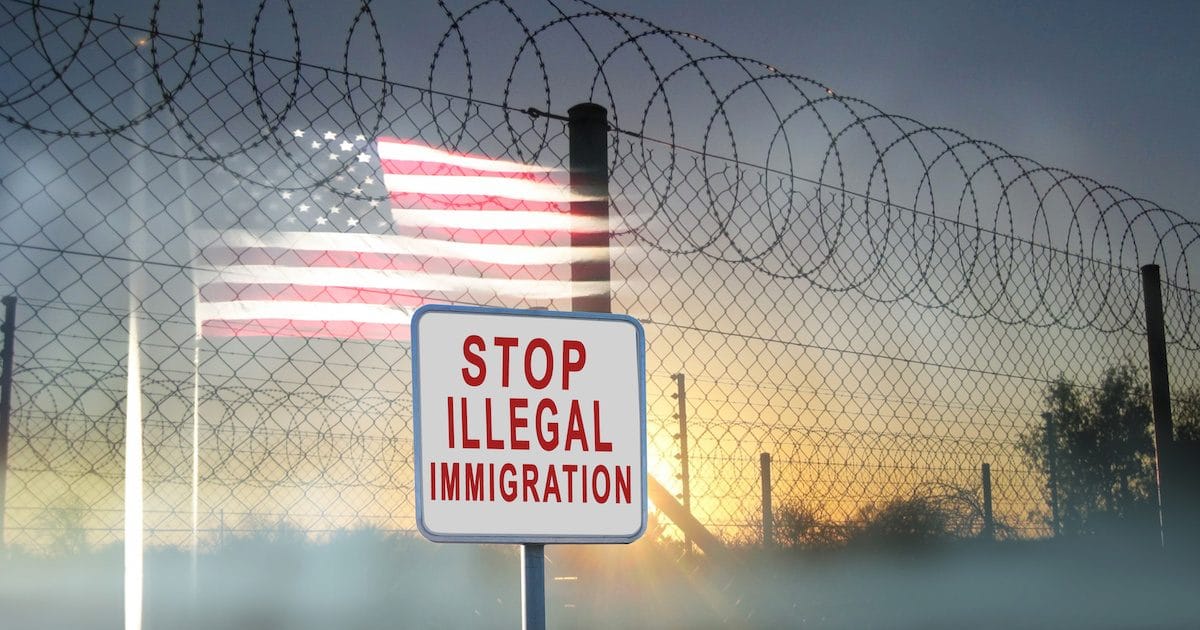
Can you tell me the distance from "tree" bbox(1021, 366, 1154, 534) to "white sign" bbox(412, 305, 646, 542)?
5.94 m

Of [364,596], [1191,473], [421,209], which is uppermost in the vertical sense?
[421,209]

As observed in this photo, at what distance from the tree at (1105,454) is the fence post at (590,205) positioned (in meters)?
4.47

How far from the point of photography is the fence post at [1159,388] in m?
7.55

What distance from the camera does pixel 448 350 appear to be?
2068 mm

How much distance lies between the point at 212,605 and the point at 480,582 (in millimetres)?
2541

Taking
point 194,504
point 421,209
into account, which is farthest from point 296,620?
point 421,209

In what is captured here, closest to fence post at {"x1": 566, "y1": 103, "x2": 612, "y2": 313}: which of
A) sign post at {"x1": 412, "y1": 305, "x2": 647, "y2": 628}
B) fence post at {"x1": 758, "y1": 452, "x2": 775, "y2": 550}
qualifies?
sign post at {"x1": 412, "y1": 305, "x2": 647, "y2": 628}

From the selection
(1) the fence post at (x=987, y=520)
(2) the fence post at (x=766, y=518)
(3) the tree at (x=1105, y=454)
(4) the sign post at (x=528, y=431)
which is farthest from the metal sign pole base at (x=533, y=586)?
(2) the fence post at (x=766, y=518)

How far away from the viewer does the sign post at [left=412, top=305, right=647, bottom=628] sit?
80.4 inches

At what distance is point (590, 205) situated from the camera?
405 centimetres

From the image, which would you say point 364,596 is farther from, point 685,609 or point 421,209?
point 421,209

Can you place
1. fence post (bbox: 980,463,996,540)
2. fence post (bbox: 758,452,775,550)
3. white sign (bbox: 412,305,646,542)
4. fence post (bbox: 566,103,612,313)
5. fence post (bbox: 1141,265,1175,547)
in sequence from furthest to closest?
fence post (bbox: 758,452,775,550) < fence post (bbox: 980,463,996,540) < fence post (bbox: 1141,265,1175,547) < fence post (bbox: 566,103,612,313) < white sign (bbox: 412,305,646,542)

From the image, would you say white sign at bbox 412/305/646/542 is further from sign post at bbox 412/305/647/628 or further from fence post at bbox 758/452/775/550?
fence post at bbox 758/452/775/550

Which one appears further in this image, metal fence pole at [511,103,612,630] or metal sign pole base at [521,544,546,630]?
metal fence pole at [511,103,612,630]
